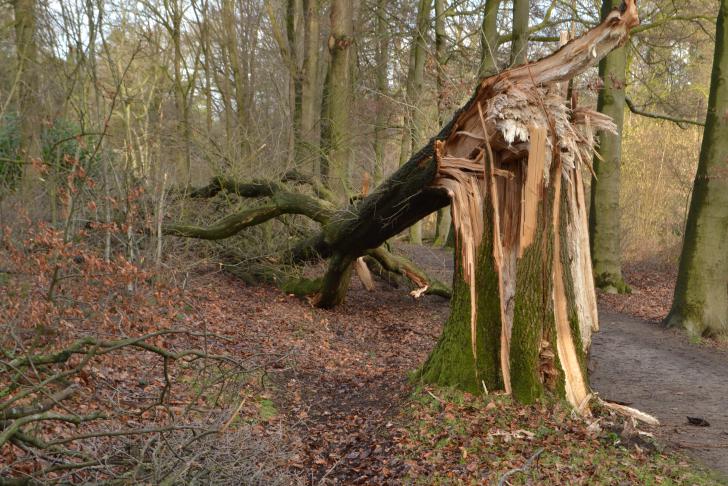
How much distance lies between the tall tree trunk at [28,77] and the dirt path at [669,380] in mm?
8428

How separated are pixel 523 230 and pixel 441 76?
7.39m

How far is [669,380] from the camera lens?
7.43 meters

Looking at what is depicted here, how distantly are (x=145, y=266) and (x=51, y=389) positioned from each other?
3.79 meters

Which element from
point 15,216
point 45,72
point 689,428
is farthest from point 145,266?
point 689,428

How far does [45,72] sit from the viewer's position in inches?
365

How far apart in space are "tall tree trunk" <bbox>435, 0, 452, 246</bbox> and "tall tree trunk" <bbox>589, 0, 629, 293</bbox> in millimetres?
3368

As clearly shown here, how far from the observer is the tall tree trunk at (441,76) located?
12628mm

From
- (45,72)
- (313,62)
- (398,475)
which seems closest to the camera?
(398,475)

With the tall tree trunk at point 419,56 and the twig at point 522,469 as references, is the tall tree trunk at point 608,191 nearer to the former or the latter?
the tall tree trunk at point 419,56

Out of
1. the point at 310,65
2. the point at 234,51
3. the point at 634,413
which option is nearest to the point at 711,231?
the point at 634,413

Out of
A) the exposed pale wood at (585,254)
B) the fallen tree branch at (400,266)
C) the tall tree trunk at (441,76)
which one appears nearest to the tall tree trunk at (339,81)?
the tall tree trunk at (441,76)

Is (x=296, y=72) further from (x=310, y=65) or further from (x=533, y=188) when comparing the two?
(x=533, y=188)

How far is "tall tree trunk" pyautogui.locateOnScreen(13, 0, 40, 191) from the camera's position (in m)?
9.94

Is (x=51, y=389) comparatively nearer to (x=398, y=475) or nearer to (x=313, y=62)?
(x=398, y=475)
